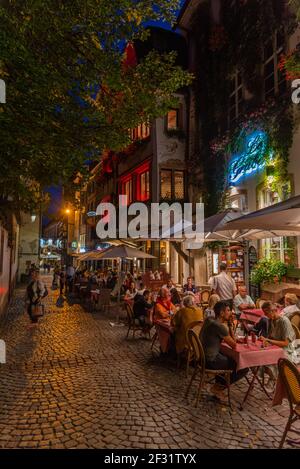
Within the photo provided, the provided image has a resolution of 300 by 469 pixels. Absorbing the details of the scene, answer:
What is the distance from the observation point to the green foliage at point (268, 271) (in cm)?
1048

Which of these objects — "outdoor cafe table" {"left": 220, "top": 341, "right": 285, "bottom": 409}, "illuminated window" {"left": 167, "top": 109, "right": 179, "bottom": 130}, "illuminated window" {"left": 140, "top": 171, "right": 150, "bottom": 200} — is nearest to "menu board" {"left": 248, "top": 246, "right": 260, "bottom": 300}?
"outdoor cafe table" {"left": 220, "top": 341, "right": 285, "bottom": 409}

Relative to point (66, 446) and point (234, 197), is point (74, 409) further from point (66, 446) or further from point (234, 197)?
point (234, 197)

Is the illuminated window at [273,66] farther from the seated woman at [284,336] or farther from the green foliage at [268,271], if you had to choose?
the seated woman at [284,336]

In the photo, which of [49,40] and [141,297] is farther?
[141,297]

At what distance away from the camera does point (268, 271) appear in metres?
10.9

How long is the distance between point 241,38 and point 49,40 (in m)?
10.6

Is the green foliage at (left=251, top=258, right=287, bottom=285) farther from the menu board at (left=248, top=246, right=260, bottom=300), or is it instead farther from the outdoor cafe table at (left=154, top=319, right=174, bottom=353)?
the outdoor cafe table at (left=154, top=319, right=174, bottom=353)

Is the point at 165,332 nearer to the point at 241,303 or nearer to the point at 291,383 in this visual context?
the point at 241,303

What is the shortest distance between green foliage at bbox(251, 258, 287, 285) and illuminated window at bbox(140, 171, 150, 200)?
31.8 feet

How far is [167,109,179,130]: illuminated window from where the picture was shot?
61.6 ft

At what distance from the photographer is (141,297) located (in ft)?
30.4

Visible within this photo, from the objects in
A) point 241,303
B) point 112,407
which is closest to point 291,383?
point 112,407

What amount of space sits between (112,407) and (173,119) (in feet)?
56.3

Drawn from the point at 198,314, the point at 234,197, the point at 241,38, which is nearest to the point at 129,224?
the point at 234,197
